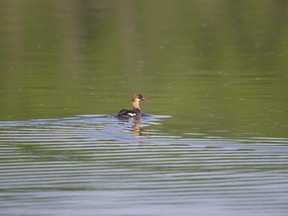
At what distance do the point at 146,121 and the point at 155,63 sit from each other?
1019 centimetres

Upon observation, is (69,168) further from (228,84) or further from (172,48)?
(172,48)

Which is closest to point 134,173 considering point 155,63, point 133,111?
point 133,111

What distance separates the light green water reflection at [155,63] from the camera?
1906 cm

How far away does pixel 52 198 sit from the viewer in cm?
1178

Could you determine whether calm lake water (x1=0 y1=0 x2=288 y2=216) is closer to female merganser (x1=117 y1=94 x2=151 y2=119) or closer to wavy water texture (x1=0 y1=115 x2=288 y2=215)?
wavy water texture (x1=0 y1=115 x2=288 y2=215)

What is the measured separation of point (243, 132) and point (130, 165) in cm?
324

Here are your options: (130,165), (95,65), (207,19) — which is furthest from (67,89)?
(207,19)

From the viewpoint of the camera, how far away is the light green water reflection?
19.1 metres

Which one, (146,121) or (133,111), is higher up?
(133,111)

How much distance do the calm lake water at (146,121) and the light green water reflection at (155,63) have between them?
0.05 meters

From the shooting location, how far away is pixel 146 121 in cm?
1802

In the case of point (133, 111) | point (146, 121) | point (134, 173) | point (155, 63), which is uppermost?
point (155, 63)

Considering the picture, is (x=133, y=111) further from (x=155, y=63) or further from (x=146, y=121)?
(x=155, y=63)

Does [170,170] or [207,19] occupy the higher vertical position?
[207,19]
